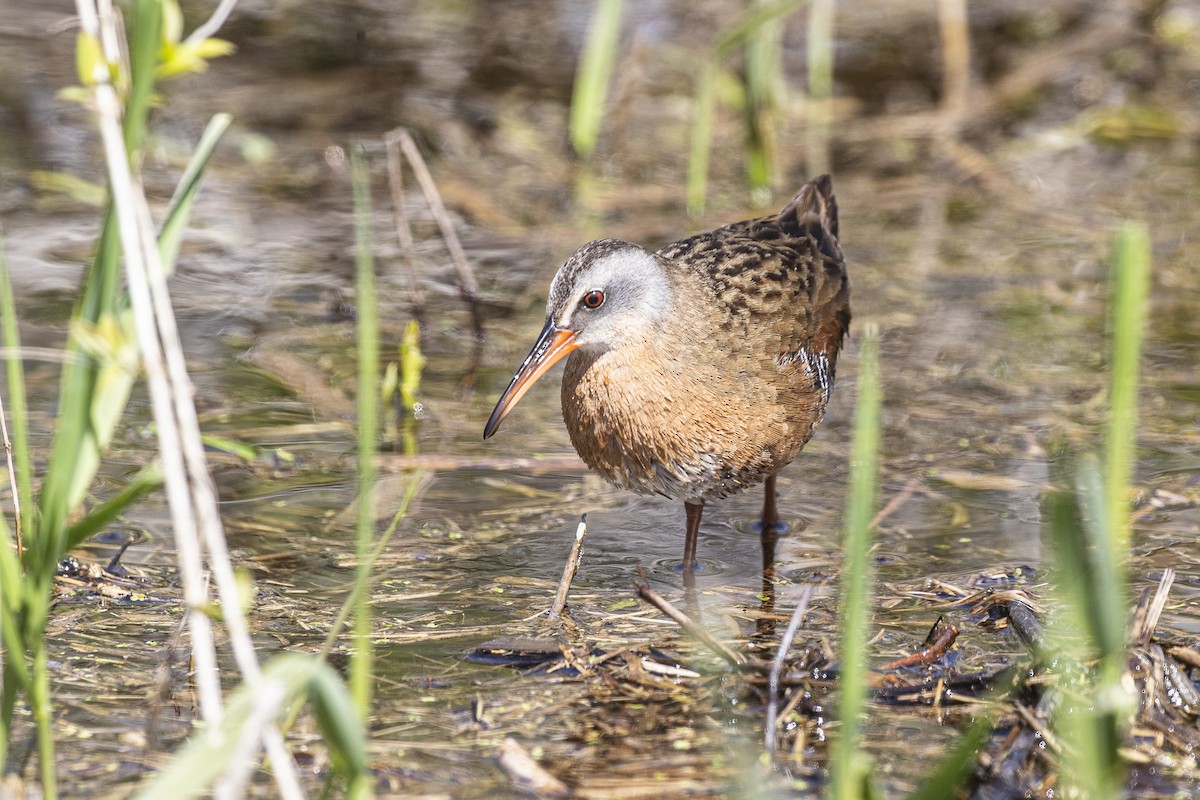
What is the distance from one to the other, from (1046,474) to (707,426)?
54.4 inches

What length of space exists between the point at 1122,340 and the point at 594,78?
16.6 ft

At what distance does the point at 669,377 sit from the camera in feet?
13.2

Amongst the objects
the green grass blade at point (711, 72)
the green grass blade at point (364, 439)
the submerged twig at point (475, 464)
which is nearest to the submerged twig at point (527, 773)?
the green grass blade at point (364, 439)

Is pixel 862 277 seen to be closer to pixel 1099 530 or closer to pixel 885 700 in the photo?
pixel 885 700

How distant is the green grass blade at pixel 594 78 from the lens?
6.78m

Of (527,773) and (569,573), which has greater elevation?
(569,573)

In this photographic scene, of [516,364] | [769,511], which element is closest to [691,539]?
[769,511]

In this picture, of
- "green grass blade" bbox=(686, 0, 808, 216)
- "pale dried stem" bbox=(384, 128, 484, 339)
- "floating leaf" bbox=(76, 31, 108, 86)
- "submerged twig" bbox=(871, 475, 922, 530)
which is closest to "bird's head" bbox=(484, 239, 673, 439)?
"submerged twig" bbox=(871, 475, 922, 530)

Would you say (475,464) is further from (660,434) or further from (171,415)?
(171,415)

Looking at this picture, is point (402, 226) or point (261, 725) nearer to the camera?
point (261, 725)

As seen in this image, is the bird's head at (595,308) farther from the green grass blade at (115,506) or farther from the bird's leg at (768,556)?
the green grass blade at (115,506)

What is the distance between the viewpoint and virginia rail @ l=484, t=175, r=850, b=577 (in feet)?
13.1

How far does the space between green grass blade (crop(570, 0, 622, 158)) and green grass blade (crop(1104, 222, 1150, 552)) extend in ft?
15.5

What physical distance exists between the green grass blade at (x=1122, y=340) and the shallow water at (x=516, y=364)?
744 millimetres
